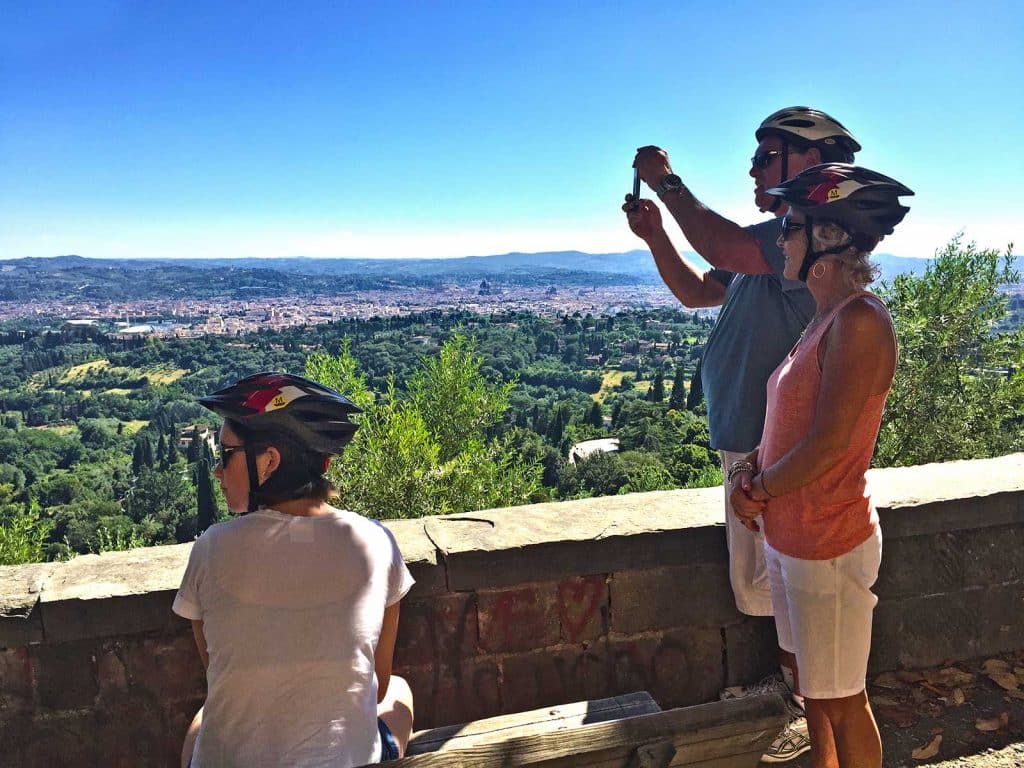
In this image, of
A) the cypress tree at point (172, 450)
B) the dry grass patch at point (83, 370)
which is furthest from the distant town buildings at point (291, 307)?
the cypress tree at point (172, 450)

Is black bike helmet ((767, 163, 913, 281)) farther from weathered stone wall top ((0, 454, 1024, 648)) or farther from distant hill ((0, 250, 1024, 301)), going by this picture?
distant hill ((0, 250, 1024, 301))

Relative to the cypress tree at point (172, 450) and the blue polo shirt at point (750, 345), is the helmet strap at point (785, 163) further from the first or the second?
the cypress tree at point (172, 450)

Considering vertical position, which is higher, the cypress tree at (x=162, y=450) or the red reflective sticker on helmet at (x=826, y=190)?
the red reflective sticker on helmet at (x=826, y=190)

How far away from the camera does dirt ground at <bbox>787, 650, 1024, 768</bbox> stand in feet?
7.66

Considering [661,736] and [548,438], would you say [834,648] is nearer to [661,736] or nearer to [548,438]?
[661,736]

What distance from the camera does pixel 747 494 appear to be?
1820 millimetres

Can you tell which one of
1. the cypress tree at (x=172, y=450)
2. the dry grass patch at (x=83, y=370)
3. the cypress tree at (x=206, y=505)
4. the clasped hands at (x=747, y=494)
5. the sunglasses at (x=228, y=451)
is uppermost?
the sunglasses at (x=228, y=451)

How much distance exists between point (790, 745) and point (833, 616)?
2.47 feet

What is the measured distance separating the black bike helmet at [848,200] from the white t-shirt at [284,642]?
1195mm

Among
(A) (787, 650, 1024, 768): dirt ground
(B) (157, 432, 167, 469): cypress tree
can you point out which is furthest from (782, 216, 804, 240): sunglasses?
(B) (157, 432, 167, 469): cypress tree

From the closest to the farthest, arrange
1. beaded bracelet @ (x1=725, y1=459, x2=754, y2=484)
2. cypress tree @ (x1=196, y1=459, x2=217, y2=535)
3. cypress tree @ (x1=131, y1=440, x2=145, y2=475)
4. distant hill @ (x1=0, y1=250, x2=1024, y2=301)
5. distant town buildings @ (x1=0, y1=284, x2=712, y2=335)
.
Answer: beaded bracelet @ (x1=725, y1=459, x2=754, y2=484)
cypress tree @ (x1=196, y1=459, x2=217, y2=535)
cypress tree @ (x1=131, y1=440, x2=145, y2=475)
distant town buildings @ (x1=0, y1=284, x2=712, y2=335)
distant hill @ (x1=0, y1=250, x2=1024, y2=301)

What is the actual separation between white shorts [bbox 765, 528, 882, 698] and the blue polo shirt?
48 centimetres

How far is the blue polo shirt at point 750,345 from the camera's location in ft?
6.81

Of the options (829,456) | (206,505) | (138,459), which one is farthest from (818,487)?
(138,459)
